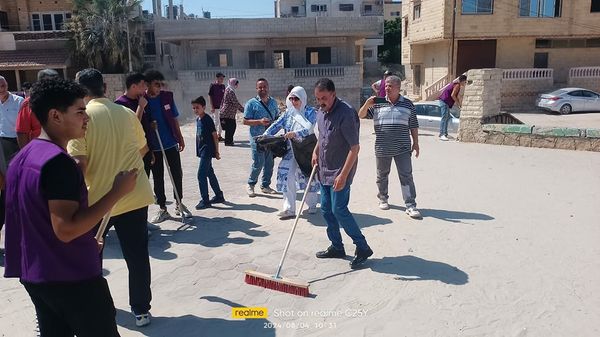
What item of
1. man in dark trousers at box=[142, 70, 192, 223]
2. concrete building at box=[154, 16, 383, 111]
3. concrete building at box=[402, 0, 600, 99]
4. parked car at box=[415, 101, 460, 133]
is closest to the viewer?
man in dark trousers at box=[142, 70, 192, 223]

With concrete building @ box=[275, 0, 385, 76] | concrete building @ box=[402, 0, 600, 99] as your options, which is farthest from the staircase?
concrete building @ box=[275, 0, 385, 76]

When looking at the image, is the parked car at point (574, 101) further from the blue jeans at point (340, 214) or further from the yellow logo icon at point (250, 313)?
Result: the yellow logo icon at point (250, 313)

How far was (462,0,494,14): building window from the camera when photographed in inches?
1141

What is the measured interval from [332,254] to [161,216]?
2.39 meters

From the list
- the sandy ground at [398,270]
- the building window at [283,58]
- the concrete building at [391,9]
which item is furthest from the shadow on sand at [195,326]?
the concrete building at [391,9]

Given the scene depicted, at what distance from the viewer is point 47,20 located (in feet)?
123

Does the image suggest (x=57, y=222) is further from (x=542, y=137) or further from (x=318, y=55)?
(x=318, y=55)

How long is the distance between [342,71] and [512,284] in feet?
84.0

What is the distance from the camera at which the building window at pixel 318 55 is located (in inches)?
1209

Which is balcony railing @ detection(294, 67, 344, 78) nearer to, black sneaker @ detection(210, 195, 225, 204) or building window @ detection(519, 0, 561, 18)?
building window @ detection(519, 0, 561, 18)

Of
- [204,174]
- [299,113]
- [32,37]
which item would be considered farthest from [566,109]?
[32,37]

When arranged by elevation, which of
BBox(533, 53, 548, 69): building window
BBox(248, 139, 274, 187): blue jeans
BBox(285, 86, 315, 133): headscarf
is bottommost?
BBox(248, 139, 274, 187): blue jeans

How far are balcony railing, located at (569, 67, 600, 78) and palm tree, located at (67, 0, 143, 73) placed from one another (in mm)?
27715

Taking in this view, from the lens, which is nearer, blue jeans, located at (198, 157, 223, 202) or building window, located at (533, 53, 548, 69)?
blue jeans, located at (198, 157, 223, 202)
